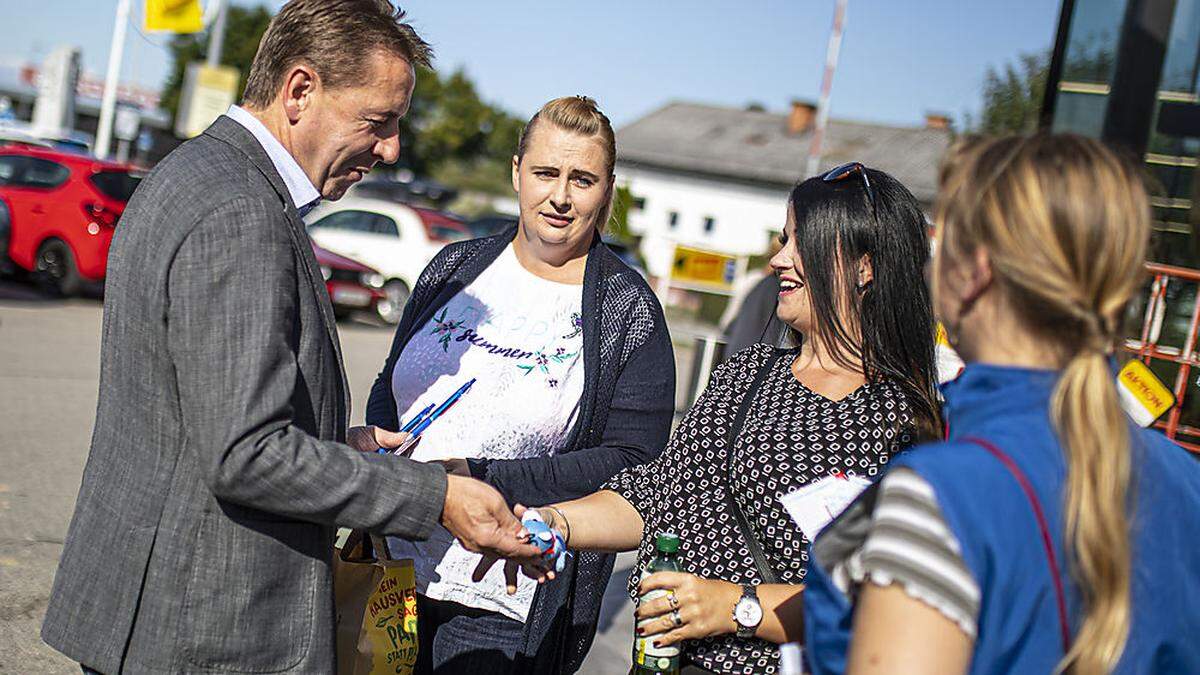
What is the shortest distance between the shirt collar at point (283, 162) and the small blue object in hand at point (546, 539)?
834 millimetres

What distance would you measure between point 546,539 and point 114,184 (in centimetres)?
1298

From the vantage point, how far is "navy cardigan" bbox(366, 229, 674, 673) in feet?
10.1

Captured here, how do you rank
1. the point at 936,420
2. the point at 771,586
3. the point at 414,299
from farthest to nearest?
the point at 414,299, the point at 936,420, the point at 771,586

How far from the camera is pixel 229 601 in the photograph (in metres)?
2.08

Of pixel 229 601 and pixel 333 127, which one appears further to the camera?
pixel 333 127

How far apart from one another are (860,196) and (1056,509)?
1.27m

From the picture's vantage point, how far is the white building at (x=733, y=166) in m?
51.8

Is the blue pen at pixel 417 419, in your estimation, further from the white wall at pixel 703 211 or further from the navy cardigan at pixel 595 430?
the white wall at pixel 703 211

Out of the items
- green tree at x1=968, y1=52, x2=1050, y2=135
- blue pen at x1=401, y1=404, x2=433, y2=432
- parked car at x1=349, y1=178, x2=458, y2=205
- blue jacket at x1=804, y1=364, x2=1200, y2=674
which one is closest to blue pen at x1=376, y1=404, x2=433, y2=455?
blue pen at x1=401, y1=404, x2=433, y2=432

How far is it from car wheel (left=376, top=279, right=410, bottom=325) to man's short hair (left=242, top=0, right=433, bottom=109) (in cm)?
1503

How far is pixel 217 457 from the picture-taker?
6.55 ft

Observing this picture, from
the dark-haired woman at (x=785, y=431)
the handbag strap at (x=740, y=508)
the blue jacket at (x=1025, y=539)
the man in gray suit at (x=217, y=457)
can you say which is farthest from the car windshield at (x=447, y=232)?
the blue jacket at (x=1025, y=539)

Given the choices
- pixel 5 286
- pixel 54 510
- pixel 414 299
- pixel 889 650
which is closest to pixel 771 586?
pixel 889 650

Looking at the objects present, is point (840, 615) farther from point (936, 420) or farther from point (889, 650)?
point (936, 420)
